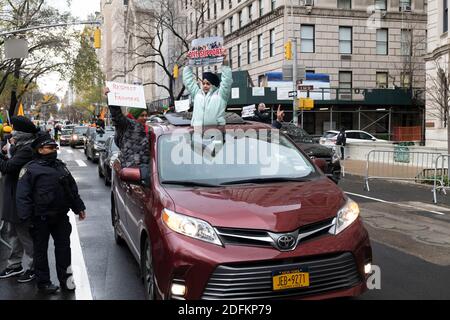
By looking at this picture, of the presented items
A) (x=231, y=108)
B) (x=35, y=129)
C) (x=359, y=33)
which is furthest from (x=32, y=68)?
(x=35, y=129)

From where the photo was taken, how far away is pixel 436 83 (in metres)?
24.8

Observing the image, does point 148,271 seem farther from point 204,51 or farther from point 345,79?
point 345,79

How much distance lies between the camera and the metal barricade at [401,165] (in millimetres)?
14016

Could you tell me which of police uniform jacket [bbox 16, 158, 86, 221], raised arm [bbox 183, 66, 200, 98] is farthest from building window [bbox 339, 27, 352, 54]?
police uniform jacket [bbox 16, 158, 86, 221]

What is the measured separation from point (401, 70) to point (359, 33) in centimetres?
489

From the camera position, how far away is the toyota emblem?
3.91 m

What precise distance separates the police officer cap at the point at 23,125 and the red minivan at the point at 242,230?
1.51m

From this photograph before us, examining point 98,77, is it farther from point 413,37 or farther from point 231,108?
point 413,37

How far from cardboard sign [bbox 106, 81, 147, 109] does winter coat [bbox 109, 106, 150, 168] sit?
0.61 feet

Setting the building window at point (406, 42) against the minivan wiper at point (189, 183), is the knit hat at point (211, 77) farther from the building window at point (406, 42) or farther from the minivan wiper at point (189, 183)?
the building window at point (406, 42)

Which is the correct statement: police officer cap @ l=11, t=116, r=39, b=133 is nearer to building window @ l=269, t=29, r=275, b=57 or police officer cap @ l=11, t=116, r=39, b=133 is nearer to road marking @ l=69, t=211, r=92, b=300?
road marking @ l=69, t=211, r=92, b=300

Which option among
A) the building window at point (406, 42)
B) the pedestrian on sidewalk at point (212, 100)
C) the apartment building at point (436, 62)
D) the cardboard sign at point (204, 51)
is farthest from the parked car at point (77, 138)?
the pedestrian on sidewalk at point (212, 100)

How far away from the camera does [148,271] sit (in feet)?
15.5

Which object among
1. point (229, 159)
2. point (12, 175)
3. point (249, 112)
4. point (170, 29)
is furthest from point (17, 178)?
point (170, 29)
